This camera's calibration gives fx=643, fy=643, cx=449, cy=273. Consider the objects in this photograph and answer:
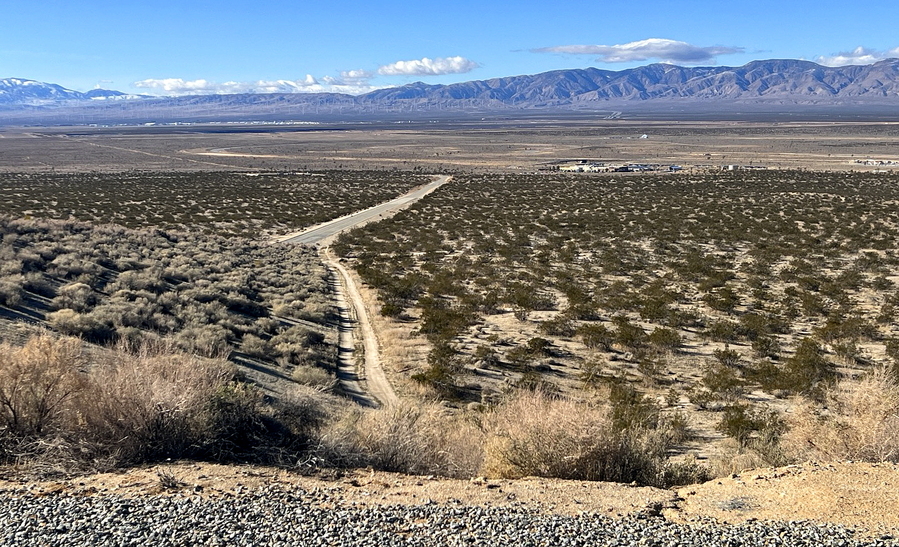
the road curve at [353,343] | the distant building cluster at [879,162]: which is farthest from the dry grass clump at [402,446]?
the distant building cluster at [879,162]

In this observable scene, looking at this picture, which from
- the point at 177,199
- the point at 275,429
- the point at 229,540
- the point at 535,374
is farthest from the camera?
the point at 177,199

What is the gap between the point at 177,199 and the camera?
188 feet

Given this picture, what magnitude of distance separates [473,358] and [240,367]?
18.7ft

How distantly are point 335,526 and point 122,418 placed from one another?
11.3ft

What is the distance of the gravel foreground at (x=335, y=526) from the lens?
5.98m

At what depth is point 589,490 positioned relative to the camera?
7254 millimetres

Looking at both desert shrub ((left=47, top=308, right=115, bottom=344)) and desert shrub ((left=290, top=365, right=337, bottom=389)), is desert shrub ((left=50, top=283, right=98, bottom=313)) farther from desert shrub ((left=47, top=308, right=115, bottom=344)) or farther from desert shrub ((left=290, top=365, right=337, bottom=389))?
desert shrub ((left=290, top=365, right=337, bottom=389))

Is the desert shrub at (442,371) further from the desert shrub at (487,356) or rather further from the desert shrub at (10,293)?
the desert shrub at (10,293)

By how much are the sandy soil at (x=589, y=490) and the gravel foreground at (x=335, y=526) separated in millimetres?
204

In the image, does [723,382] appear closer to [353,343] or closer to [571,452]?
[571,452]

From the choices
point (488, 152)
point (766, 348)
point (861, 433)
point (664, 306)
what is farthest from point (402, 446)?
point (488, 152)

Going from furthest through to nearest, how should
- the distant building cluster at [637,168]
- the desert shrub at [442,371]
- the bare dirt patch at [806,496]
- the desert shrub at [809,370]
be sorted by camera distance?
the distant building cluster at [637,168]
the desert shrub at [442,371]
the desert shrub at [809,370]
the bare dirt patch at [806,496]

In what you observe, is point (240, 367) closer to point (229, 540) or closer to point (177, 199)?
point (229, 540)

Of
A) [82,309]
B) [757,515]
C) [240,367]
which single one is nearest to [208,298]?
[82,309]
